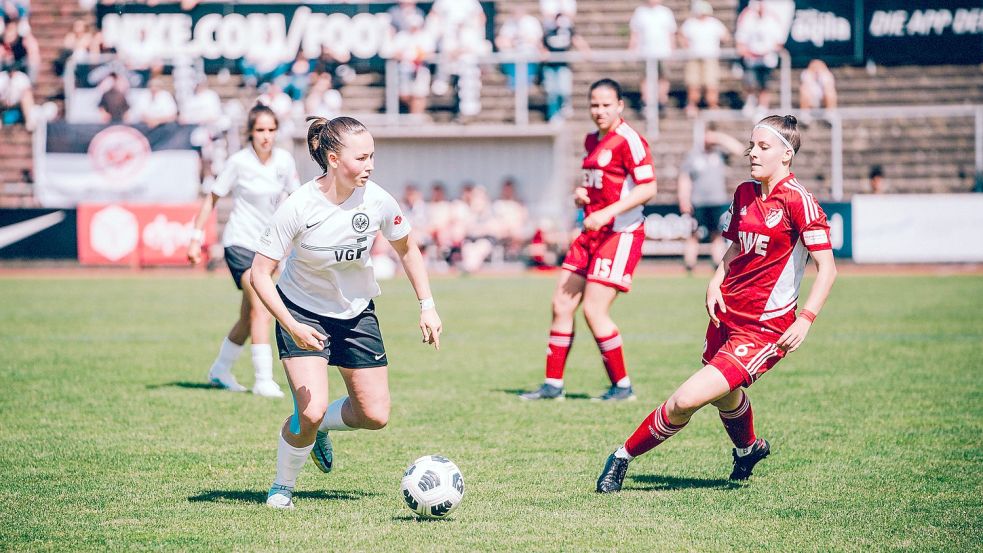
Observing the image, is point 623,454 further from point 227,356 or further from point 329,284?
point 227,356

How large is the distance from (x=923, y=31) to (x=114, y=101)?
15.8 meters

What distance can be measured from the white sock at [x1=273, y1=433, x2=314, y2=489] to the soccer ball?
0.52 m

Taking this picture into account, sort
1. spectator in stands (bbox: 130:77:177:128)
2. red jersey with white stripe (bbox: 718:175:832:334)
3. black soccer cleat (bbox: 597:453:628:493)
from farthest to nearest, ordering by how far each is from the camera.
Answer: spectator in stands (bbox: 130:77:177:128) < black soccer cleat (bbox: 597:453:628:493) < red jersey with white stripe (bbox: 718:175:832:334)

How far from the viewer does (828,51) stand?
23.4 m

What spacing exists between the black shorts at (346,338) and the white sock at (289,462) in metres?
0.43

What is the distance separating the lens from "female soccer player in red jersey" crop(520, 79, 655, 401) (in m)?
8.74

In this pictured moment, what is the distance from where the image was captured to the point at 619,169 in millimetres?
8859

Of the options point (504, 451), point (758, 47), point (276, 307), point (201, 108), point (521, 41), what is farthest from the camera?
point (521, 41)

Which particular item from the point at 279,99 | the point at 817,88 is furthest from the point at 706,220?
the point at 279,99

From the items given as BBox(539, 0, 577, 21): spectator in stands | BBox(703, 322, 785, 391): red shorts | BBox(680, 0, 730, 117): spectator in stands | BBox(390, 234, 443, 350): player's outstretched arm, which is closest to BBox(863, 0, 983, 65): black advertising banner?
BBox(680, 0, 730, 117): spectator in stands

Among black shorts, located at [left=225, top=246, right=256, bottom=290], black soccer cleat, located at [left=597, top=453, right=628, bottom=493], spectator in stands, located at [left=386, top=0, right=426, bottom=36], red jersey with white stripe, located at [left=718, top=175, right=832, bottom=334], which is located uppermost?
spectator in stands, located at [left=386, top=0, right=426, bottom=36]

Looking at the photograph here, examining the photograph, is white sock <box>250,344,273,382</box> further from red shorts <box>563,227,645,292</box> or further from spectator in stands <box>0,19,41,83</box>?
spectator in stands <box>0,19,41,83</box>

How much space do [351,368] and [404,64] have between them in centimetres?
1812

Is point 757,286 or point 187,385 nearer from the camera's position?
point 757,286
